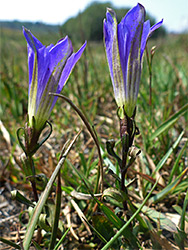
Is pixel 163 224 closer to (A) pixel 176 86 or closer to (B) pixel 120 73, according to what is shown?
(B) pixel 120 73

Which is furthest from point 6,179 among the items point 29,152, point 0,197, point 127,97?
point 127,97

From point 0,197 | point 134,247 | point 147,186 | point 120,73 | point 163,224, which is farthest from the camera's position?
point 0,197

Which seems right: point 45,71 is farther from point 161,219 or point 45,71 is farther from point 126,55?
point 161,219

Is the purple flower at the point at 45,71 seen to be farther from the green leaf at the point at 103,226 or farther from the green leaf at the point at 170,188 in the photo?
the green leaf at the point at 170,188

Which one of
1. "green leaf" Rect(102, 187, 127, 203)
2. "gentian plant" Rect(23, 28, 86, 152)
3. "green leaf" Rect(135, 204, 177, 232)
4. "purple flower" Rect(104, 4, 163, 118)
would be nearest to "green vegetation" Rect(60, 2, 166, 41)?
"purple flower" Rect(104, 4, 163, 118)

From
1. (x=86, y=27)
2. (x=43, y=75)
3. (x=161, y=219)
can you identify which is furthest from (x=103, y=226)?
(x=86, y=27)

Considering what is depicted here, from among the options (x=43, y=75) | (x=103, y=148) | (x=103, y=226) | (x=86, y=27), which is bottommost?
(x=103, y=226)
